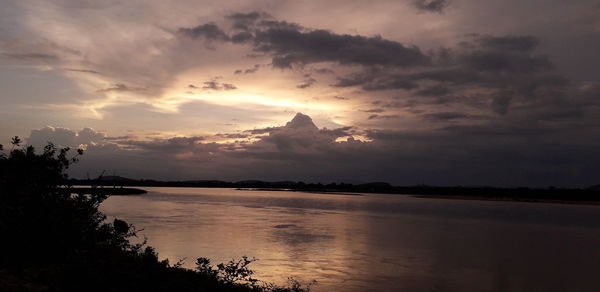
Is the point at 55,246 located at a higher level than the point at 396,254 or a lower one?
higher

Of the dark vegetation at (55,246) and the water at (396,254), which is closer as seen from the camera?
the dark vegetation at (55,246)

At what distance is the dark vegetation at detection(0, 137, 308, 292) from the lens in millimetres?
11047

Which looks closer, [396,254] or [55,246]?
[55,246]

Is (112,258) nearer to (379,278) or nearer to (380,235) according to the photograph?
(379,278)

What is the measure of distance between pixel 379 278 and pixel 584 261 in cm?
1715

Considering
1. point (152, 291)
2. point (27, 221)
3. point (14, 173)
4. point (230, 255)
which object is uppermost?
point (14, 173)

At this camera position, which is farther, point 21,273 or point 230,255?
point 230,255

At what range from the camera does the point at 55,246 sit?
12.8m

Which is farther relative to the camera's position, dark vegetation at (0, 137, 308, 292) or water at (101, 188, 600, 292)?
water at (101, 188, 600, 292)

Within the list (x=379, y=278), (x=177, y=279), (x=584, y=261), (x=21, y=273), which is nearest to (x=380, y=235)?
(x=584, y=261)

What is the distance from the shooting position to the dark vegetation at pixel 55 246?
1105 centimetres

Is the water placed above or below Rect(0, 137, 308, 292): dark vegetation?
below

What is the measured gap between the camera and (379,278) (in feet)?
76.9

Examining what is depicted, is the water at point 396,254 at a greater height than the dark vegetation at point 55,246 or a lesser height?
lesser
